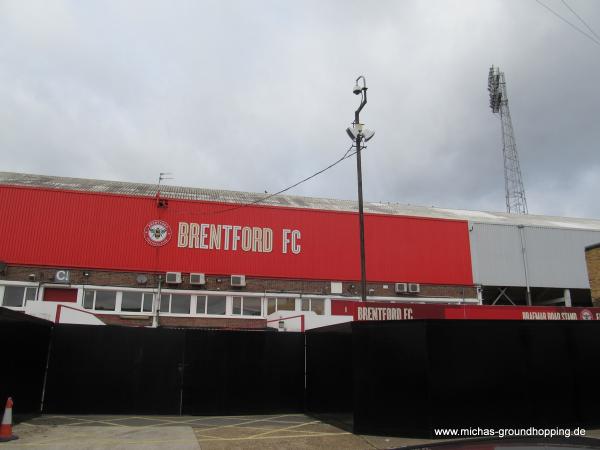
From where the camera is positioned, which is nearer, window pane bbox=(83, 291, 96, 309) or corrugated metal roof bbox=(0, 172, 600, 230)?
window pane bbox=(83, 291, 96, 309)

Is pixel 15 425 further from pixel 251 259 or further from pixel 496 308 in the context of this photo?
pixel 251 259

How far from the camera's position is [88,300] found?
81.4 feet

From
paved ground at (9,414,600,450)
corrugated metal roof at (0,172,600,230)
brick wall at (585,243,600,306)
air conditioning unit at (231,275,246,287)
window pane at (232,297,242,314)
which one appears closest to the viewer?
paved ground at (9,414,600,450)

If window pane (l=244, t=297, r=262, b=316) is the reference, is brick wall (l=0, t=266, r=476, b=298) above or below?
above

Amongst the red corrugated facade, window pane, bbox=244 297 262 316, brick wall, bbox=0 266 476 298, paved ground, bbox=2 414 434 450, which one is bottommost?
paved ground, bbox=2 414 434 450

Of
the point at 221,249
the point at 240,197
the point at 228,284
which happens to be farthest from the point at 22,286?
the point at 240,197

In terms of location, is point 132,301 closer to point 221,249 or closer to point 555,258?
point 221,249

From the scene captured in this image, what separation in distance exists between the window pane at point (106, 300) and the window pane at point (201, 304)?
12.9 feet

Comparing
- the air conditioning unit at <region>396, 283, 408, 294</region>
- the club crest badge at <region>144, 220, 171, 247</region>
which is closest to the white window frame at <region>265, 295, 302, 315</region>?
the air conditioning unit at <region>396, 283, 408, 294</region>

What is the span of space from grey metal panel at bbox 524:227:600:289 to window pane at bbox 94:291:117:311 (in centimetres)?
2378

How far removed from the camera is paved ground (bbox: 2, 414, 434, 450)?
30.0 feet

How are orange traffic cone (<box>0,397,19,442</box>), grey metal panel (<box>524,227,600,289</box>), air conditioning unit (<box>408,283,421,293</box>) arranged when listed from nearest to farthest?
1. orange traffic cone (<box>0,397,19,442</box>)
2. air conditioning unit (<box>408,283,421,293</box>)
3. grey metal panel (<box>524,227,600,289</box>)

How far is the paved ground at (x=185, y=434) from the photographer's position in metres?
9.16

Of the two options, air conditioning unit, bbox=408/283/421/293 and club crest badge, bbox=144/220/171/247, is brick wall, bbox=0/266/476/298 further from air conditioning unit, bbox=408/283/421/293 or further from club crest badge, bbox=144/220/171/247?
club crest badge, bbox=144/220/171/247
